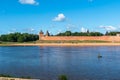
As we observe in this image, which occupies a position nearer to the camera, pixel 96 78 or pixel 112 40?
pixel 96 78

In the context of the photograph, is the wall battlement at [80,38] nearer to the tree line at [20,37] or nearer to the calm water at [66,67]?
the tree line at [20,37]

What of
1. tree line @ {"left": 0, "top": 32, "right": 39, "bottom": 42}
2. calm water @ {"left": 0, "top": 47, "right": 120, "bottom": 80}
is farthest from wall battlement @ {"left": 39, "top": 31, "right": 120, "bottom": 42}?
calm water @ {"left": 0, "top": 47, "right": 120, "bottom": 80}

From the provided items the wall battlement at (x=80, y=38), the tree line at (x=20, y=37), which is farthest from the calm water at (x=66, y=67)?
the tree line at (x=20, y=37)

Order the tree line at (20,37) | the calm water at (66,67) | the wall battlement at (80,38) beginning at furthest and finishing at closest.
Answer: the tree line at (20,37)
the wall battlement at (80,38)
the calm water at (66,67)

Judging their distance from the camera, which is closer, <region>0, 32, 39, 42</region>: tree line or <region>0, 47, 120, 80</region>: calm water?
<region>0, 47, 120, 80</region>: calm water

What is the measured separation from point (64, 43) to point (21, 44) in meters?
23.2

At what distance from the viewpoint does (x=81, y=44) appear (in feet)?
495

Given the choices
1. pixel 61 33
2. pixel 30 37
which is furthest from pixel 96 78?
pixel 61 33

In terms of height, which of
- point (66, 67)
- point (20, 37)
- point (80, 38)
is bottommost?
point (66, 67)

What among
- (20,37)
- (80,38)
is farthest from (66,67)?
(20,37)

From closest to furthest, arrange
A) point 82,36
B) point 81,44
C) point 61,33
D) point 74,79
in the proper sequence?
point 74,79 < point 81,44 < point 82,36 < point 61,33

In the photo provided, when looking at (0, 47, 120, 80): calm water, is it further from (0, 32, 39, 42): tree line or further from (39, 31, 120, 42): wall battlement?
(0, 32, 39, 42): tree line

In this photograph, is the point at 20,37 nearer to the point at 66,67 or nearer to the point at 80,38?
the point at 80,38

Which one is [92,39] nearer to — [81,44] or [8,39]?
[81,44]
